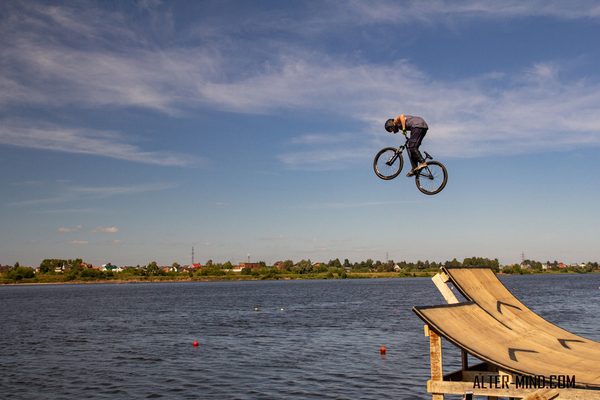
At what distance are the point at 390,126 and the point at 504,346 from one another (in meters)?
7.14

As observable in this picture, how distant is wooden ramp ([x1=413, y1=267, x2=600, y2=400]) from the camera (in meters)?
11.3

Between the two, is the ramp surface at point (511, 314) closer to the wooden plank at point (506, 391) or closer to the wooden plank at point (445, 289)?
the wooden plank at point (445, 289)

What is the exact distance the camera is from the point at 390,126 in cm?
1322

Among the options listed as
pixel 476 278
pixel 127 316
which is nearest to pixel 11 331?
pixel 127 316

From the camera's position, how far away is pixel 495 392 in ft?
36.9

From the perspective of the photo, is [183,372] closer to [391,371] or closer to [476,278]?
[391,371]

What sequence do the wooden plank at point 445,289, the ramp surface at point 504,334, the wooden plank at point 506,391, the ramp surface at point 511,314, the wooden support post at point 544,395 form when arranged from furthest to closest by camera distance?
1. the ramp surface at point 511,314
2. the wooden plank at point 445,289
3. the ramp surface at point 504,334
4. the wooden plank at point 506,391
5. the wooden support post at point 544,395

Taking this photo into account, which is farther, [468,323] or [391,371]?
[391,371]

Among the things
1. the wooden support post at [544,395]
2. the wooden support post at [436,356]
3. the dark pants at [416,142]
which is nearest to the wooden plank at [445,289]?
the wooden support post at [436,356]

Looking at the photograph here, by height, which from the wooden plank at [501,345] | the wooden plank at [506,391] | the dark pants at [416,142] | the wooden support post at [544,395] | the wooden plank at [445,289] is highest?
the dark pants at [416,142]

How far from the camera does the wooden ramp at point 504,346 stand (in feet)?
37.0

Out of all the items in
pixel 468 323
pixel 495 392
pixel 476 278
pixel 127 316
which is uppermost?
pixel 476 278

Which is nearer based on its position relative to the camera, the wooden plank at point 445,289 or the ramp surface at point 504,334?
the ramp surface at point 504,334

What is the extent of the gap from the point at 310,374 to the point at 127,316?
4225 cm
